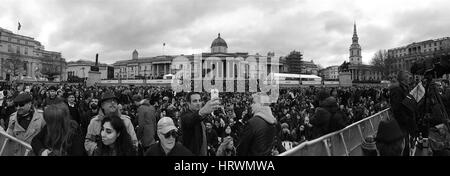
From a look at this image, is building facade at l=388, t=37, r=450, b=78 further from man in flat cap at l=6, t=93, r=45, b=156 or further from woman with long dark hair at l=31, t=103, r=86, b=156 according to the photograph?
woman with long dark hair at l=31, t=103, r=86, b=156

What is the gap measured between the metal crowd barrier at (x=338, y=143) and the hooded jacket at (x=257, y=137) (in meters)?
0.53

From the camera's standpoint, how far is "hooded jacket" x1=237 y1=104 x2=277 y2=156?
408 cm

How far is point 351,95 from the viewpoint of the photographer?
83.8 feet

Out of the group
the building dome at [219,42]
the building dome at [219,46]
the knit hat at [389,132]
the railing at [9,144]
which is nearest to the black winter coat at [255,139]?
the knit hat at [389,132]

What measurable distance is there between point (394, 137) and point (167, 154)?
10.5ft

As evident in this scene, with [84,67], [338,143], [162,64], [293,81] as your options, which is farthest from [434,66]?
[84,67]

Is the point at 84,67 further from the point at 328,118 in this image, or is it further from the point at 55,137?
the point at 328,118

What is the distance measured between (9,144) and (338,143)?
4383 millimetres

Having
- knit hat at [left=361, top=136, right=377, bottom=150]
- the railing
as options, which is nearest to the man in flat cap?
the railing

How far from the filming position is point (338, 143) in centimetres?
512

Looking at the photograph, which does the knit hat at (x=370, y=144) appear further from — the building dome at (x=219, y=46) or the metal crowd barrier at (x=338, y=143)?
the building dome at (x=219, y=46)
